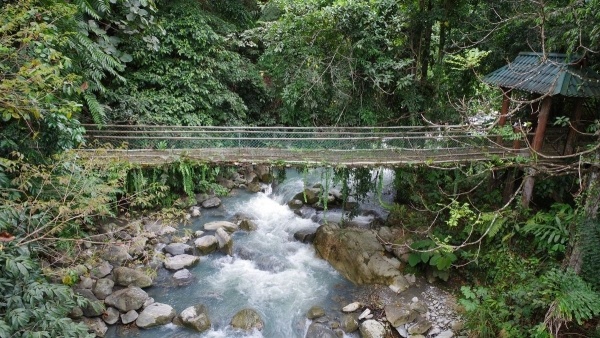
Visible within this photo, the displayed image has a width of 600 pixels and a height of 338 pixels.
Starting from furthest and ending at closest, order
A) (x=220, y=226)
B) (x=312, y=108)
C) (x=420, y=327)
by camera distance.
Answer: (x=312, y=108) < (x=220, y=226) < (x=420, y=327)

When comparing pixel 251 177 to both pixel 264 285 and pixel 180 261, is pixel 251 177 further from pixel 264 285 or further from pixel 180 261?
pixel 264 285

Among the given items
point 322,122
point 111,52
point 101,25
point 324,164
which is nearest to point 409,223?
point 324,164

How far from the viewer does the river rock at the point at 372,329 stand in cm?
684

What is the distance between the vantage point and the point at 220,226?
10.3 m

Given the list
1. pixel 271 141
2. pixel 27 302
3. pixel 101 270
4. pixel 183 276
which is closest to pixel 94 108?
pixel 101 270

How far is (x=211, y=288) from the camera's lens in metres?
8.27

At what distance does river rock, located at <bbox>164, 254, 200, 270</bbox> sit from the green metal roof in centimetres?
781

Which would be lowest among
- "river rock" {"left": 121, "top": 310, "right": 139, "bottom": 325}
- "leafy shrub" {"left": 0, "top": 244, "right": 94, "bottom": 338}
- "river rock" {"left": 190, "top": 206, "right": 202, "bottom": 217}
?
"river rock" {"left": 121, "top": 310, "right": 139, "bottom": 325}

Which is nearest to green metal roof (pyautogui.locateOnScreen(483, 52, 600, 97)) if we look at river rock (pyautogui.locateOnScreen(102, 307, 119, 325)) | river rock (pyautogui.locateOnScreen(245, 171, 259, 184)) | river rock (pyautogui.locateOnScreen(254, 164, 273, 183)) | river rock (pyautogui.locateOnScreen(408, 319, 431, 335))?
river rock (pyautogui.locateOnScreen(408, 319, 431, 335))

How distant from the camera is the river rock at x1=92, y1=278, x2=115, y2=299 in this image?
734 centimetres

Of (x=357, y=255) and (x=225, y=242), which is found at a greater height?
(x=357, y=255)

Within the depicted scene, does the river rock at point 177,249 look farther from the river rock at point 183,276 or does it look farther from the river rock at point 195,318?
the river rock at point 195,318

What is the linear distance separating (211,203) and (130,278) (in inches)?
159

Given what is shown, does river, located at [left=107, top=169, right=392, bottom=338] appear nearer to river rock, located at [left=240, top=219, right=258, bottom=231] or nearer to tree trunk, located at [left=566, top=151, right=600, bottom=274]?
river rock, located at [left=240, top=219, right=258, bottom=231]
